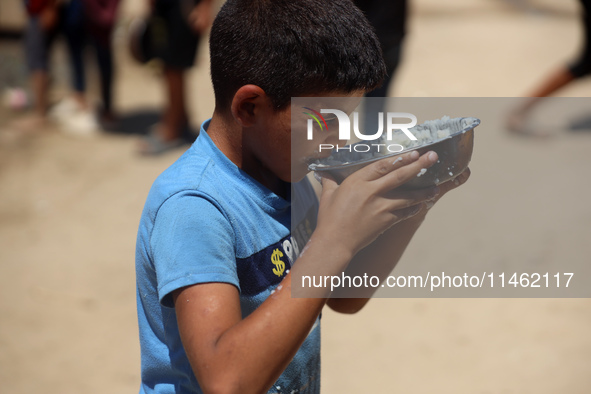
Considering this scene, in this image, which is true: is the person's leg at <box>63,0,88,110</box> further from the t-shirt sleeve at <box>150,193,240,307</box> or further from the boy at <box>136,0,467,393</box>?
the t-shirt sleeve at <box>150,193,240,307</box>

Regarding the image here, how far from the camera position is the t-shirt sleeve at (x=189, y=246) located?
1025 millimetres

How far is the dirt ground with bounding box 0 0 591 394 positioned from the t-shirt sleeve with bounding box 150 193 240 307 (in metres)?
0.65

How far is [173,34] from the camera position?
4.88m

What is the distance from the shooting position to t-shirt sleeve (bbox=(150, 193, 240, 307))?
103cm

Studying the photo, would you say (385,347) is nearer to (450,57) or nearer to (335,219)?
(335,219)

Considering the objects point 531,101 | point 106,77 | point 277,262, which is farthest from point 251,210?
point 106,77

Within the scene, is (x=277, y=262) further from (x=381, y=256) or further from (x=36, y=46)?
(x=36, y=46)

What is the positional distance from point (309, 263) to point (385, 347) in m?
2.12

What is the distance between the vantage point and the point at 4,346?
3.10 m

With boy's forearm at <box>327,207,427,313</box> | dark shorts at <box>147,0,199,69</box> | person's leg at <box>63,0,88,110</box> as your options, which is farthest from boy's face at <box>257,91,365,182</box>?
person's leg at <box>63,0,88,110</box>

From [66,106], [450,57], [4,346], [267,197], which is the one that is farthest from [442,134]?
[450,57]

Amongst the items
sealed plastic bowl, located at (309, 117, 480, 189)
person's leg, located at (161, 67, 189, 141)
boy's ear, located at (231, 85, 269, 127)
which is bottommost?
person's leg, located at (161, 67, 189, 141)

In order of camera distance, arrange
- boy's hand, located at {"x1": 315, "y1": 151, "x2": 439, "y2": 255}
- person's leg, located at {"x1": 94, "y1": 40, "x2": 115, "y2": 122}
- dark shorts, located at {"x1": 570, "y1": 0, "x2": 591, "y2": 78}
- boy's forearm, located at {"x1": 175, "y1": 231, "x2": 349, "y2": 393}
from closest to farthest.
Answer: boy's forearm, located at {"x1": 175, "y1": 231, "x2": 349, "y2": 393} → boy's hand, located at {"x1": 315, "y1": 151, "x2": 439, "y2": 255} → dark shorts, located at {"x1": 570, "y1": 0, "x2": 591, "y2": 78} → person's leg, located at {"x1": 94, "y1": 40, "x2": 115, "y2": 122}

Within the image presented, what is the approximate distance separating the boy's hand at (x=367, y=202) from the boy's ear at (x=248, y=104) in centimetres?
21
